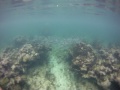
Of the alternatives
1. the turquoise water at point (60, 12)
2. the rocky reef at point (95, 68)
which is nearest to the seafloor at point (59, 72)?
the rocky reef at point (95, 68)

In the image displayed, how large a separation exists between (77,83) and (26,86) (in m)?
4.01

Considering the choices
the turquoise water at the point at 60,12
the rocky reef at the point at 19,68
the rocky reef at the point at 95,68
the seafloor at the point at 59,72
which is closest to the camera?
the rocky reef at the point at 19,68

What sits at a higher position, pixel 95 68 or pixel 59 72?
pixel 95 68

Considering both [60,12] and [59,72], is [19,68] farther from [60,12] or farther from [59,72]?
[60,12]

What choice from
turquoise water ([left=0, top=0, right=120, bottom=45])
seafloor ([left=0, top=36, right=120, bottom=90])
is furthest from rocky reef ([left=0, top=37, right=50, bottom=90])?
turquoise water ([left=0, top=0, right=120, bottom=45])

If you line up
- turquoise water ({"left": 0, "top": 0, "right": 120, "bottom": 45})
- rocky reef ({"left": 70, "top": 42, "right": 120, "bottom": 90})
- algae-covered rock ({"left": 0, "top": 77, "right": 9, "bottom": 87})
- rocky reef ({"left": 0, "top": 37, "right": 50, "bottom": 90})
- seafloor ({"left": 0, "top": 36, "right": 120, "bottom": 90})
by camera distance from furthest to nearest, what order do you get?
1. turquoise water ({"left": 0, "top": 0, "right": 120, "bottom": 45})
2. seafloor ({"left": 0, "top": 36, "right": 120, "bottom": 90})
3. rocky reef ({"left": 70, "top": 42, "right": 120, "bottom": 90})
4. rocky reef ({"left": 0, "top": 37, "right": 50, "bottom": 90})
5. algae-covered rock ({"left": 0, "top": 77, "right": 9, "bottom": 87})

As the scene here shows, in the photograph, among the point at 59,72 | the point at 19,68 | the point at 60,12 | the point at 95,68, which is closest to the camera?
the point at 95,68

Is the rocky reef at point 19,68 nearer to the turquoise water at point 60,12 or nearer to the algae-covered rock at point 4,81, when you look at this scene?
the algae-covered rock at point 4,81

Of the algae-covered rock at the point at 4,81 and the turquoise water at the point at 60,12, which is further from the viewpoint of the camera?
the turquoise water at the point at 60,12

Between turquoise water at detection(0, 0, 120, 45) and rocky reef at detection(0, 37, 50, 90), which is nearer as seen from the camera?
rocky reef at detection(0, 37, 50, 90)

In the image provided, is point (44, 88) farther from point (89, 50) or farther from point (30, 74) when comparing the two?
point (89, 50)

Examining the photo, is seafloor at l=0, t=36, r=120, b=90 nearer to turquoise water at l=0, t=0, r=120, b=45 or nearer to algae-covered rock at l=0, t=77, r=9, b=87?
algae-covered rock at l=0, t=77, r=9, b=87

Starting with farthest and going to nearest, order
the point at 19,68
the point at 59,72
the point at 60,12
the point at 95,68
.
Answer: the point at 60,12, the point at 59,72, the point at 19,68, the point at 95,68

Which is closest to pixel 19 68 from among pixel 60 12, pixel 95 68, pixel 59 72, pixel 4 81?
pixel 4 81
